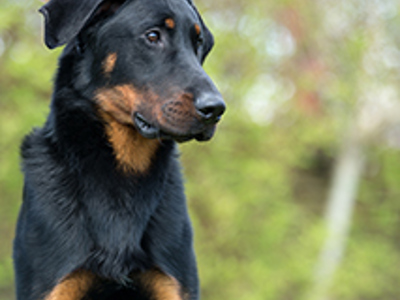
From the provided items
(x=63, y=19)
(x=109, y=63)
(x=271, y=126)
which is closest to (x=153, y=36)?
(x=109, y=63)

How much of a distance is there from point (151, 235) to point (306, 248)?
638 centimetres

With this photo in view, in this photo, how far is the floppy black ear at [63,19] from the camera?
2.64 meters

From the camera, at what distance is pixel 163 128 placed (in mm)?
2623

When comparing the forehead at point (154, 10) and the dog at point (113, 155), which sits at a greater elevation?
the forehead at point (154, 10)

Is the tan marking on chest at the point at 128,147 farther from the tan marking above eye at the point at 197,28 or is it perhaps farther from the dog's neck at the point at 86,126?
the tan marking above eye at the point at 197,28

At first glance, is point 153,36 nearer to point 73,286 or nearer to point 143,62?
point 143,62

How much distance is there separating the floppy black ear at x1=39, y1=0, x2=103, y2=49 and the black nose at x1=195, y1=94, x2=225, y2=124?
0.71 meters

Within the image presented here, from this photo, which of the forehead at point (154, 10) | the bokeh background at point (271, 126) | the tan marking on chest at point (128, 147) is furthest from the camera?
the bokeh background at point (271, 126)

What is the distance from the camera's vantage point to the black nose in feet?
8.23

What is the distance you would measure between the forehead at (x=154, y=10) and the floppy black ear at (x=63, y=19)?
7.8 inches

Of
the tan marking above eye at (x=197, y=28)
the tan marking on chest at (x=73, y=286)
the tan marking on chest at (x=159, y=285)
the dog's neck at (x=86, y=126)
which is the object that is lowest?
the tan marking on chest at (x=73, y=286)

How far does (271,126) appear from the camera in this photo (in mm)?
7914

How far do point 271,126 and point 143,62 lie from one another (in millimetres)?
5331

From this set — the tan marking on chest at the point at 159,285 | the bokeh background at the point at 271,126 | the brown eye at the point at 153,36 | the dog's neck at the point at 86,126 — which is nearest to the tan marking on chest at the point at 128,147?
the dog's neck at the point at 86,126
